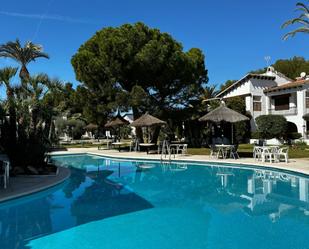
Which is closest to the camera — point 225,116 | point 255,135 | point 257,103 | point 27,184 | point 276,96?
point 27,184

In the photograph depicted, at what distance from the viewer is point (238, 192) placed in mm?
10836

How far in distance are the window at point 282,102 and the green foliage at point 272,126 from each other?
2831 millimetres

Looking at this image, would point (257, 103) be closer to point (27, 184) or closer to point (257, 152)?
point (257, 152)

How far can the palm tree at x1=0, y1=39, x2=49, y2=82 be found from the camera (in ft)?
111

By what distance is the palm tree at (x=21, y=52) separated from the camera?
33812mm

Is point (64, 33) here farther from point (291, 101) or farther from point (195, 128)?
point (291, 101)

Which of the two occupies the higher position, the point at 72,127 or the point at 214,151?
the point at 72,127

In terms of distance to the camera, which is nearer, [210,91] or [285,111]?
[285,111]

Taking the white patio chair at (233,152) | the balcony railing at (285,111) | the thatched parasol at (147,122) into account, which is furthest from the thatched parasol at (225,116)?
the balcony railing at (285,111)

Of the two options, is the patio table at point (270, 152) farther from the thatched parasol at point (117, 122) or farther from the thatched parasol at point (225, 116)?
the thatched parasol at point (117, 122)

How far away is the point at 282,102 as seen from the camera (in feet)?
105

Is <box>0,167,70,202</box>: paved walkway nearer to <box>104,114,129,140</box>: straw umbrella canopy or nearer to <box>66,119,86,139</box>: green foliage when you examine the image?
<box>104,114,129,140</box>: straw umbrella canopy

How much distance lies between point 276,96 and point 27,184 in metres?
27.1

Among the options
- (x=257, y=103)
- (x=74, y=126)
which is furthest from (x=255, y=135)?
(x=74, y=126)
